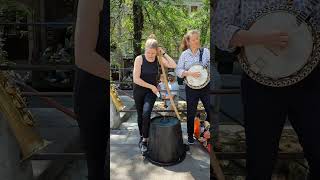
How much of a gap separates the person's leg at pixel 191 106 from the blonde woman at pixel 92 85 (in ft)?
1.42

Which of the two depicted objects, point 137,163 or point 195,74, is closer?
point 195,74

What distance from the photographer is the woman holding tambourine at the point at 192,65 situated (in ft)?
6.00

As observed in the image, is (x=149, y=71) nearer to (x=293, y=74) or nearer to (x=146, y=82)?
(x=146, y=82)

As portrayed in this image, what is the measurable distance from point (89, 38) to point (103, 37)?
7 cm

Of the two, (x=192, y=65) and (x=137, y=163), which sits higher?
(x=192, y=65)

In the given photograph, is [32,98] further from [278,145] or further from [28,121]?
[278,145]

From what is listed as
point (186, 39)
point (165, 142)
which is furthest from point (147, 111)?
point (186, 39)

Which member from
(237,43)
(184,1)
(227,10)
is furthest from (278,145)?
(184,1)

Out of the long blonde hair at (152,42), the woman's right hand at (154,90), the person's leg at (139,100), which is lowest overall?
the person's leg at (139,100)

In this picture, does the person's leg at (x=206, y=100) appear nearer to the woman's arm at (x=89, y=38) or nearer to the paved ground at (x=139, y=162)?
the paved ground at (x=139, y=162)

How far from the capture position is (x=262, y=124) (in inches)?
75.6

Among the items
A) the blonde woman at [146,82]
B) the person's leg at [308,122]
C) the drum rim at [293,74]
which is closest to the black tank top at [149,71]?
the blonde woman at [146,82]

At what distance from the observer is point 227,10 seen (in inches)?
71.8

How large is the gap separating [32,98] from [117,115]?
1.67 ft
